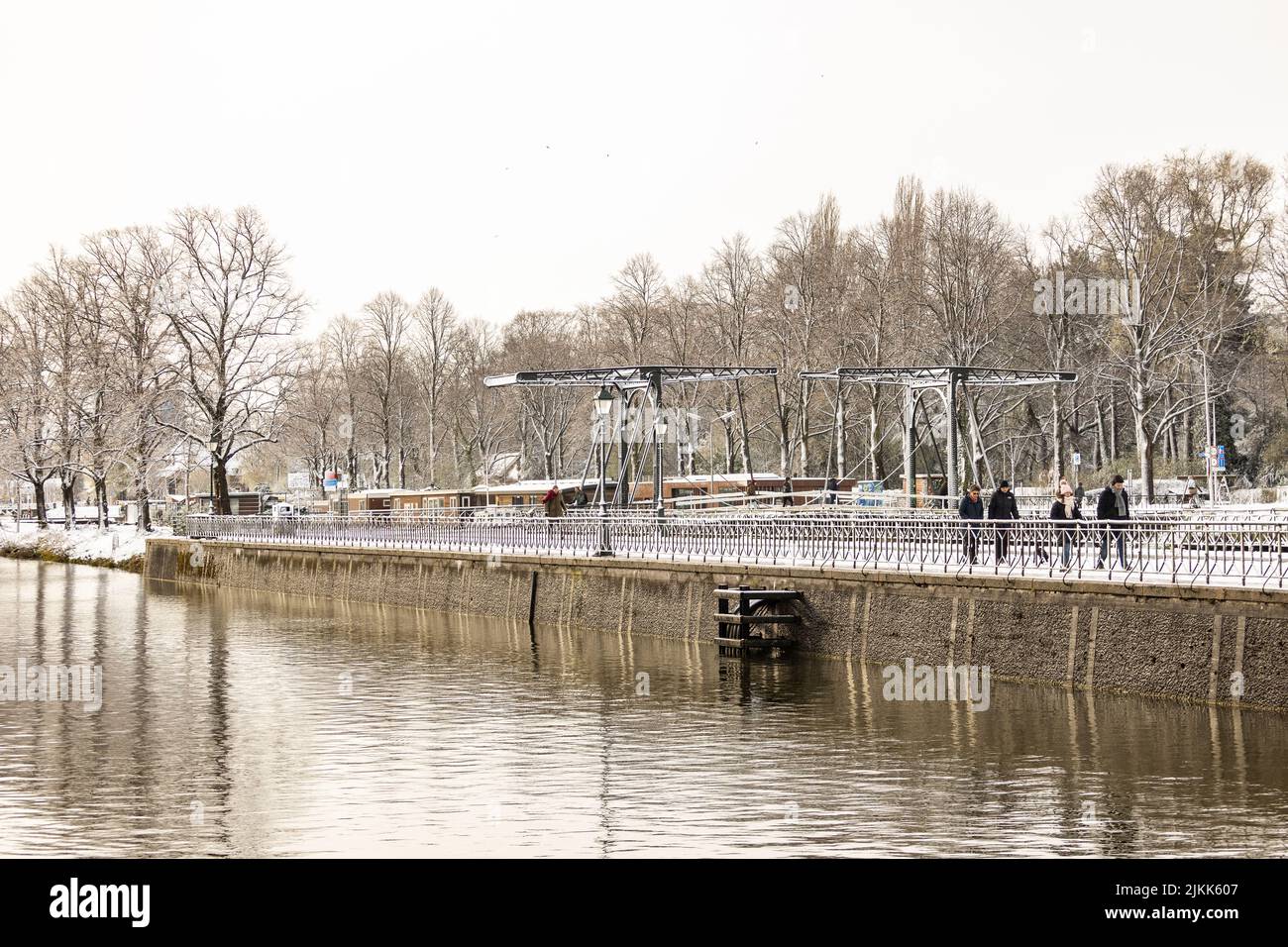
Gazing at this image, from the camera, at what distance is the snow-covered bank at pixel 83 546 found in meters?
68.6

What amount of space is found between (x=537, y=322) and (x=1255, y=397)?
4747 cm

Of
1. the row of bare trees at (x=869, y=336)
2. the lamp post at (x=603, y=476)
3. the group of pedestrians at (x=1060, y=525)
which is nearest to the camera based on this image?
the group of pedestrians at (x=1060, y=525)

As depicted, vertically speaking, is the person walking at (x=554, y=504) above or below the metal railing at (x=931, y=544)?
above

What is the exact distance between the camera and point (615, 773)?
19.1 metres

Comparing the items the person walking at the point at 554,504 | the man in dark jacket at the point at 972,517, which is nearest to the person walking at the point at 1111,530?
the man in dark jacket at the point at 972,517

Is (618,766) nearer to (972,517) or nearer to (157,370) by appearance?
(972,517)

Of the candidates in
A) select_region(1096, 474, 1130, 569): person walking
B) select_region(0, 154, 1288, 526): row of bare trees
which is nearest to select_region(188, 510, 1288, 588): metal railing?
select_region(1096, 474, 1130, 569): person walking

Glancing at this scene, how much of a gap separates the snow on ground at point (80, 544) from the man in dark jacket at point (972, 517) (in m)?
48.2

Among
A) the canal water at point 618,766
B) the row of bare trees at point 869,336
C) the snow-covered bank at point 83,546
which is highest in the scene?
the row of bare trees at point 869,336

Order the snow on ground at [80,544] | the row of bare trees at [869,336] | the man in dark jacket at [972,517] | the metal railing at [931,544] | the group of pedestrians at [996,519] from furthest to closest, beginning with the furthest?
the snow on ground at [80,544] < the row of bare trees at [869,336] < the man in dark jacket at [972,517] < the group of pedestrians at [996,519] < the metal railing at [931,544]

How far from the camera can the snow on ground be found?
69.4 m

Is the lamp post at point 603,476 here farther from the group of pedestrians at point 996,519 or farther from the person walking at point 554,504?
the group of pedestrians at point 996,519

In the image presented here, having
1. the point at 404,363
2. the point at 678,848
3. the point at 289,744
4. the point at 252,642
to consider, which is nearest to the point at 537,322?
the point at 404,363

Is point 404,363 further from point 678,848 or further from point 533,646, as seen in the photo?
point 678,848
